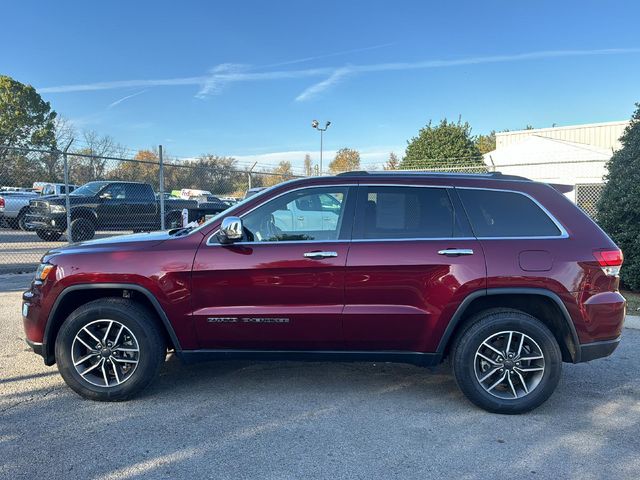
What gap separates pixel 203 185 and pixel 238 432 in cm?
1259

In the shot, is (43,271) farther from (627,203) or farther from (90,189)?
(90,189)

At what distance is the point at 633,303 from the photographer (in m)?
7.41

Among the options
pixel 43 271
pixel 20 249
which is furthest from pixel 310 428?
pixel 20 249

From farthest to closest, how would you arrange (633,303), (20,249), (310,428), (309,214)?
(20,249) < (633,303) < (309,214) < (310,428)

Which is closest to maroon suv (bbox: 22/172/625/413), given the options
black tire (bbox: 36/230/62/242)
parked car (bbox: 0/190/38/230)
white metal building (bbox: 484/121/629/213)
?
black tire (bbox: 36/230/62/242)

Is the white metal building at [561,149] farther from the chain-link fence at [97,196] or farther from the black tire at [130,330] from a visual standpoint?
the black tire at [130,330]

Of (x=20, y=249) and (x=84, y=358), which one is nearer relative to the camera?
(x=84, y=358)

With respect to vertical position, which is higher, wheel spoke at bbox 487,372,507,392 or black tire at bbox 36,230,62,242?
black tire at bbox 36,230,62,242

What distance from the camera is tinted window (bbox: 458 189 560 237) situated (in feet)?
12.5

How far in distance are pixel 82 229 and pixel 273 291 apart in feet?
36.9

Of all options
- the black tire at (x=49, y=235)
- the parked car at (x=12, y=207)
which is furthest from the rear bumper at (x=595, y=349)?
the parked car at (x=12, y=207)

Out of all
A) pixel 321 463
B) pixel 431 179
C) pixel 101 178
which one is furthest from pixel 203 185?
pixel 321 463

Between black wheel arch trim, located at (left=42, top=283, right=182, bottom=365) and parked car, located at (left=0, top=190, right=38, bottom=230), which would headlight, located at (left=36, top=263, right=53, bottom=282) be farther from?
parked car, located at (left=0, top=190, right=38, bottom=230)

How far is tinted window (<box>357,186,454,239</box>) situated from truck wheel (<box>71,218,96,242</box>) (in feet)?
36.8
